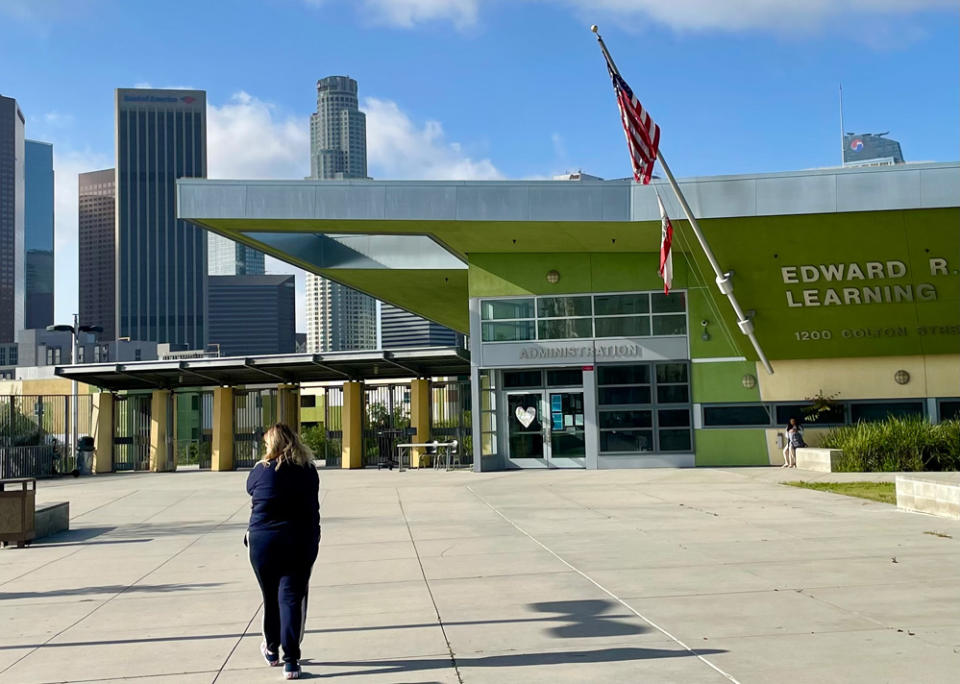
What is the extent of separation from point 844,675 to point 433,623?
133 inches

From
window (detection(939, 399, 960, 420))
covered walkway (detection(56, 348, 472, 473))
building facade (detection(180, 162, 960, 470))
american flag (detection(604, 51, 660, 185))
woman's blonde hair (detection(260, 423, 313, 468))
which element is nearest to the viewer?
woman's blonde hair (detection(260, 423, 313, 468))

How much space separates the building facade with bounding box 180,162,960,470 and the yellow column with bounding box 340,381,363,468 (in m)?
6.02

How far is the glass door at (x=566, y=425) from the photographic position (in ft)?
96.0

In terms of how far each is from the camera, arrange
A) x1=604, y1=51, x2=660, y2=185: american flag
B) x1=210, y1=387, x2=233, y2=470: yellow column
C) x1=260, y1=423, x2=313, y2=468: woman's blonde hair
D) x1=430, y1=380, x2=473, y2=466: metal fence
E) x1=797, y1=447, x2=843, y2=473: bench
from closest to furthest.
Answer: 1. x1=260, y1=423, x2=313, y2=468: woman's blonde hair
2. x1=604, y1=51, x2=660, y2=185: american flag
3. x1=797, y1=447, x2=843, y2=473: bench
4. x1=430, y1=380, x2=473, y2=466: metal fence
5. x1=210, y1=387, x2=233, y2=470: yellow column

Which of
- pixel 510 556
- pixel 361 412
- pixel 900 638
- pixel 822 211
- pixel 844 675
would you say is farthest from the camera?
pixel 361 412

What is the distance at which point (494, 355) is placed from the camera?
96.1 ft

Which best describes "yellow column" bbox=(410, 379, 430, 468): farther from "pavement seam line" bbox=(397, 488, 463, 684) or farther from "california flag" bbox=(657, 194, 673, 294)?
"pavement seam line" bbox=(397, 488, 463, 684)

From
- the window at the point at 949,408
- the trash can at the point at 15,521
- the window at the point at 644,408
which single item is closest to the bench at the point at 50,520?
the trash can at the point at 15,521


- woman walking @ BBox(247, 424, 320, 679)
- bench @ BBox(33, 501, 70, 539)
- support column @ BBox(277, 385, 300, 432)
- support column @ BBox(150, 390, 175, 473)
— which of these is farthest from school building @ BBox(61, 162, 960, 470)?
woman walking @ BBox(247, 424, 320, 679)

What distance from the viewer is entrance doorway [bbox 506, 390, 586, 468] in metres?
29.3

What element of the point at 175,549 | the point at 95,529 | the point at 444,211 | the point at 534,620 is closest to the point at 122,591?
the point at 175,549

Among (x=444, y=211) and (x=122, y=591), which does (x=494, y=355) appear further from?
(x=122, y=591)

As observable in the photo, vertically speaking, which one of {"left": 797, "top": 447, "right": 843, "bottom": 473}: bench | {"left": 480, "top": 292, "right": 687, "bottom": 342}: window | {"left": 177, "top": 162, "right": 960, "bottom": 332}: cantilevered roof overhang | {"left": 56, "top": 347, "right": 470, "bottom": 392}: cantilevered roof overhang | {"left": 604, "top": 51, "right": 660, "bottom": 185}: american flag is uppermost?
{"left": 604, "top": 51, "right": 660, "bottom": 185}: american flag

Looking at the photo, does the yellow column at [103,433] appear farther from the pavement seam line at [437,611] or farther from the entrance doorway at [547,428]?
the pavement seam line at [437,611]
